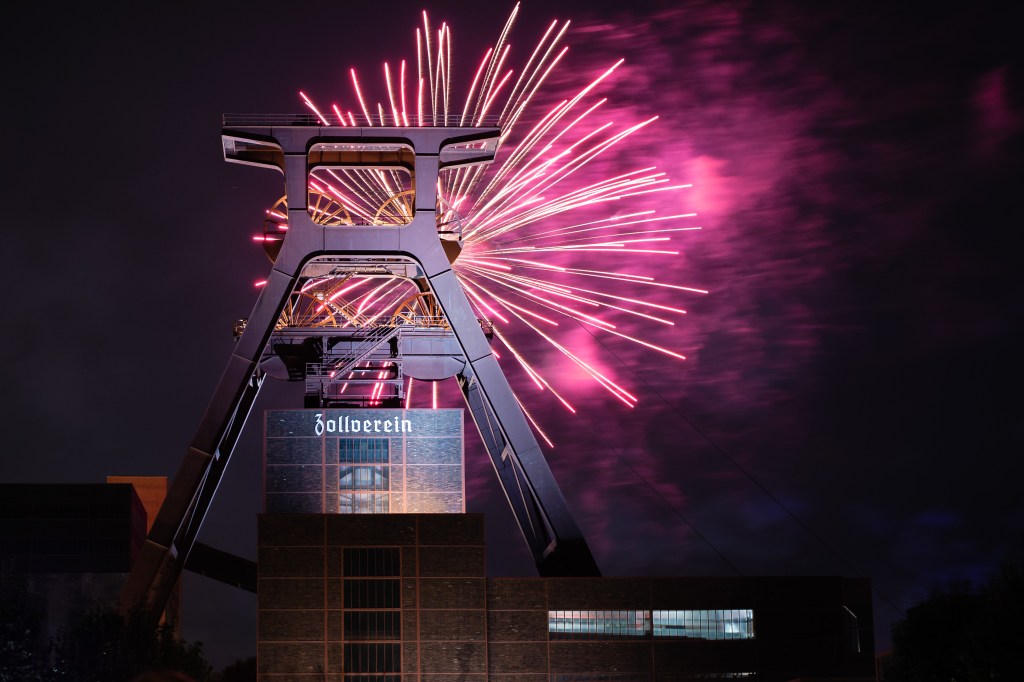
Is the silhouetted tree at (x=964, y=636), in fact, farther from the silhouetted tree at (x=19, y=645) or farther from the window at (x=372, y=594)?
the silhouetted tree at (x=19, y=645)

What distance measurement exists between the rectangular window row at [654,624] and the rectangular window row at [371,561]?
7071 millimetres

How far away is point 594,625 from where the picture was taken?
192 ft

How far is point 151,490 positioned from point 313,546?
7989 cm

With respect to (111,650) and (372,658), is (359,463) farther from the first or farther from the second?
(111,650)

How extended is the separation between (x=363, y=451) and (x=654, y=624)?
2148 cm

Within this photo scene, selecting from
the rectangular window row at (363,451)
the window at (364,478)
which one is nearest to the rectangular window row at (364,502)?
the window at (364,478)

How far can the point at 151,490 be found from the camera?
132750 millimetres

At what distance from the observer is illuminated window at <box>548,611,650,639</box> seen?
58.4m

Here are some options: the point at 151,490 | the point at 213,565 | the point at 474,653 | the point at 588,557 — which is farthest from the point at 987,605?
the point at 151,490

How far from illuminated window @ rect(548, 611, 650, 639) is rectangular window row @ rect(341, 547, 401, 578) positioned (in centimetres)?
719

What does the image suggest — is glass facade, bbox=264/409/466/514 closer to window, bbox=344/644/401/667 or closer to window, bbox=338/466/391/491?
window, bbox=338/466/391/491

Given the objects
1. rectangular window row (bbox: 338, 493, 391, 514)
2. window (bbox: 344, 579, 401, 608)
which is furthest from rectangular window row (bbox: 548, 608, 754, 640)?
rectangular window row (bbox: 338, 493, 391, 514)

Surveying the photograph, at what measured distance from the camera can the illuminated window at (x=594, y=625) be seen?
58.4 m

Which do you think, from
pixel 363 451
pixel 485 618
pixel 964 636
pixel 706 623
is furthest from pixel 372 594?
pixel 964 636
